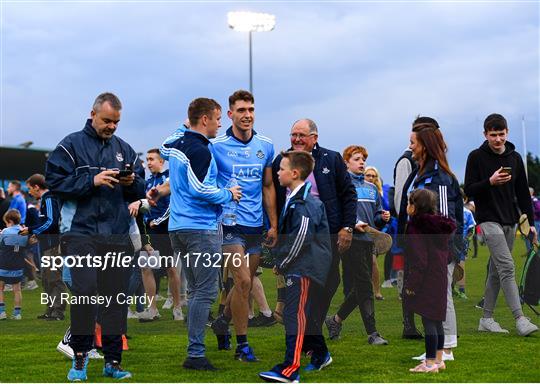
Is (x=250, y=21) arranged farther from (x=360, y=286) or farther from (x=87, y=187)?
(x=87, y=187)

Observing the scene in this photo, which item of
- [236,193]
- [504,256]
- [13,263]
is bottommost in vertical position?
[13,263]

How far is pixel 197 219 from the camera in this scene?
6801 millimetres

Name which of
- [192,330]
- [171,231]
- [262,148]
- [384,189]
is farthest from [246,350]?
[384,189]

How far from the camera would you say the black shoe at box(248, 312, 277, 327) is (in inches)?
390

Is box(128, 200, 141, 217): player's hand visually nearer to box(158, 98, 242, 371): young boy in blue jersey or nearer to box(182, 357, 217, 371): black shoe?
box(158, 98, 242, 371): young boy in blue jersey

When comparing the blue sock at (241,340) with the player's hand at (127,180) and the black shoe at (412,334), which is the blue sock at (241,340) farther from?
the black shoe at (412,334)

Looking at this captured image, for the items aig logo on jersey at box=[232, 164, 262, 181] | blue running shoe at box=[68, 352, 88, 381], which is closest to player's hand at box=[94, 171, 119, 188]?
blue running shoe at box=[68, 352, 88, 381]

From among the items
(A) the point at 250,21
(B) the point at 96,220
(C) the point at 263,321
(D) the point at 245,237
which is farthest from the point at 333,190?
(A) the point at 250,21

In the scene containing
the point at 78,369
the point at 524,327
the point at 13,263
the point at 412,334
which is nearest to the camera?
the point at 78,369

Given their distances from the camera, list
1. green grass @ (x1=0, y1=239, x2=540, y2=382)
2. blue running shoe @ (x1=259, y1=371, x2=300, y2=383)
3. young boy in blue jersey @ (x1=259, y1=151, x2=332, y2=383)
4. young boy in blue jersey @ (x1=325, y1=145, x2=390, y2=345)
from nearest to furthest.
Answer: blue running shoe @ (x1=259, y1=371, x2=300, y2=383), young boy in blue jersey @ (x1=259, y1=151, x2=332, y2=383), green grass @ (x1=0, y1=239, x2=540, y2=382), young boy in blue jersey @ (x1=325, y1=145, x2=390, y2=345)

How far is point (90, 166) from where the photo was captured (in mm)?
6453

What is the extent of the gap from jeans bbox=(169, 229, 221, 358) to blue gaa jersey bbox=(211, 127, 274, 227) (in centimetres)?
62

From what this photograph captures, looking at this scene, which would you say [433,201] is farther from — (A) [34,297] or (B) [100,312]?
Answer: (A) [34,297]

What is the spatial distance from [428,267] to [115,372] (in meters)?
2.62
